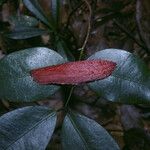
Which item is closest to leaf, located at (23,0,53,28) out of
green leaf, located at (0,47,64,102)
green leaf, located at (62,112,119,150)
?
green leaf, located at (0,47,64,102)

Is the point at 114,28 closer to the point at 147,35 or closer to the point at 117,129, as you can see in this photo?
the point at 147,35

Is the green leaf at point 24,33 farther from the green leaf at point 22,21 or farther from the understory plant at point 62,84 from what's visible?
the understory plant at point 62,84

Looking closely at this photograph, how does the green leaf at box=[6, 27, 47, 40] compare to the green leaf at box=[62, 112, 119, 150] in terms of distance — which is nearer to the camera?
the green leaf at box=[62, 112, 119, 150]

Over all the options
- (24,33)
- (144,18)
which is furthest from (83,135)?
(144,18)

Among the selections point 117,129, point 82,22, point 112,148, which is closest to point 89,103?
point 117,129

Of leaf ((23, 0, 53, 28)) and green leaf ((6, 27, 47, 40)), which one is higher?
leaf ((23, 0, 53, 28))

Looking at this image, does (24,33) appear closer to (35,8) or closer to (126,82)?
(35,8)

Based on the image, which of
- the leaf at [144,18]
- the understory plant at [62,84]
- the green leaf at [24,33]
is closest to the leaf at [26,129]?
the understory plant at [62,84]

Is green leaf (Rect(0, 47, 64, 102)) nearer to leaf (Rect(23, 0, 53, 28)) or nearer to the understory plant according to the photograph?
the understory plant

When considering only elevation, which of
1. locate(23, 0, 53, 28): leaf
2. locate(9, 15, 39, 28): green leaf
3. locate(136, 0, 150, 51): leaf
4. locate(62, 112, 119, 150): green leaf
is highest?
locate(23, 0, 53, 28): leaf
